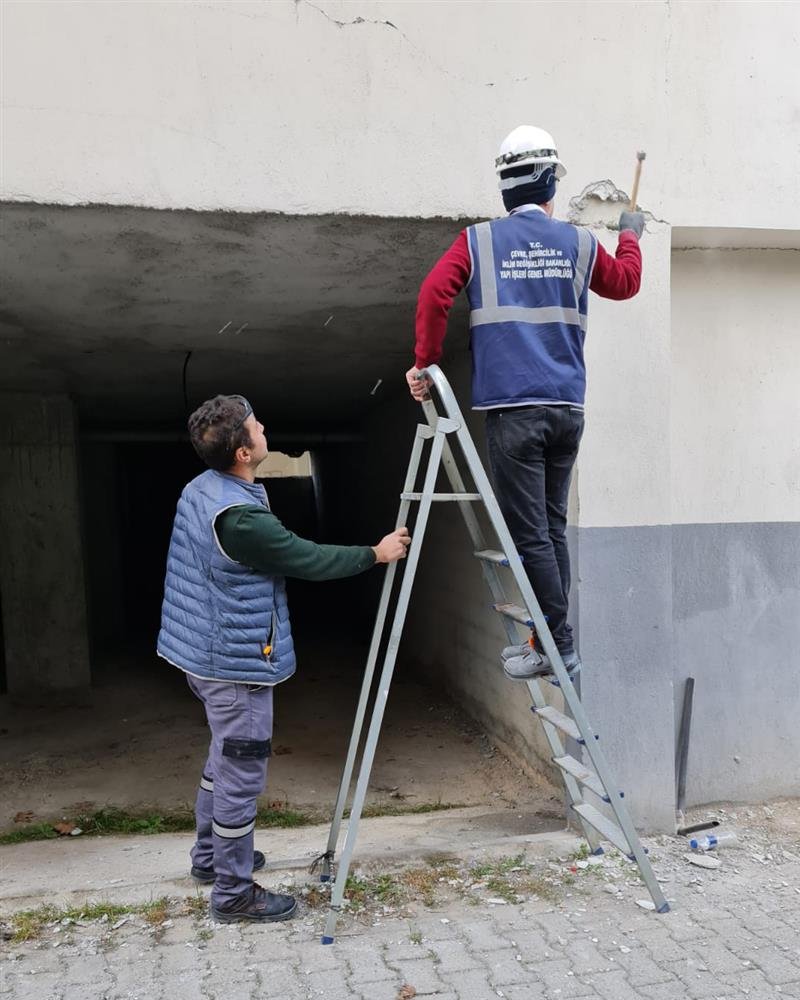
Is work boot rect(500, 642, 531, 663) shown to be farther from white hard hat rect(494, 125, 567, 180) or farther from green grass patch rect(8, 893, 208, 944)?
white hard hat rect(494, 125, 567, 180)

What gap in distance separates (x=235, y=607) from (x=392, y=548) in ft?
1.86

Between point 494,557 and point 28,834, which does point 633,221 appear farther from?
point 28,834

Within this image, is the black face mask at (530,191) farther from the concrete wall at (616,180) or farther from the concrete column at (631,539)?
the concrete column at (631,539)

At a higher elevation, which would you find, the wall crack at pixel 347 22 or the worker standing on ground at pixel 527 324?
the wall crack at pixel 347 22

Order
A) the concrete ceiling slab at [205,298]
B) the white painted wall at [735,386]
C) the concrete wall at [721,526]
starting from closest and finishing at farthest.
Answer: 1. the concrete ceiling slab at [205,298]
2. the concrete wall at [721,526]
3. the white painted wall at [735,386]

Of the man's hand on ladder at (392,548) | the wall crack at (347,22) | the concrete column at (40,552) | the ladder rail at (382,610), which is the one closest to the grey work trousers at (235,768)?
the ladder rail at (382,610)

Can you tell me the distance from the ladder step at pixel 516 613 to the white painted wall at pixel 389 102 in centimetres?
159

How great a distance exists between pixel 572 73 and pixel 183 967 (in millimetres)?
3656

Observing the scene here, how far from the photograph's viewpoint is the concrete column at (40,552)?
281 inches

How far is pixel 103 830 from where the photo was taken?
4012 mm

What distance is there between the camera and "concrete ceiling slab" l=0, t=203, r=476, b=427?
10.6 ft

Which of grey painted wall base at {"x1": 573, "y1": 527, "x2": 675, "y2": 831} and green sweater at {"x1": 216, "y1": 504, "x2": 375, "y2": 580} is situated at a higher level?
green sweater at {"x1": 216, "y1": 504, "x2": 375, "y2": 580}

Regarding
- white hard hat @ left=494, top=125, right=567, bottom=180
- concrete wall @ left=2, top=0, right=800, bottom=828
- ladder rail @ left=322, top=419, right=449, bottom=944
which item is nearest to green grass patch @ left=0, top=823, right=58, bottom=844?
ladder rail @ left=322, top=419, right=449, bottom=944

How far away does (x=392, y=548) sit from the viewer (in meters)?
2.72
